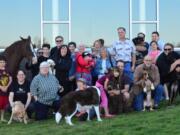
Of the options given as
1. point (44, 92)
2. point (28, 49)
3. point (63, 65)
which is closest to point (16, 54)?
point (28, 49)

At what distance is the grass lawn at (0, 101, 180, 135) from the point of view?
1041 cm

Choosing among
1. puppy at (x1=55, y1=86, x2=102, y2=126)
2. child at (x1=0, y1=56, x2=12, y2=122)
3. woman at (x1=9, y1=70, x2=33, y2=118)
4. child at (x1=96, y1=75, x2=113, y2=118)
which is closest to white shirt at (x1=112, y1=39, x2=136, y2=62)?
child at (x1=96, y1=75, x2=113, y2=118)

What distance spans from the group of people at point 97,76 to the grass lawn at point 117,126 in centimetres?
60

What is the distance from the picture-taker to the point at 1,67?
13.7 m

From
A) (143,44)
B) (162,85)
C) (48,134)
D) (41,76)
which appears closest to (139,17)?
(143,44)

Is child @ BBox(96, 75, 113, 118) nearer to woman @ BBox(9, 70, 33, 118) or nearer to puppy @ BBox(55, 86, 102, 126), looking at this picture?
puppy @ BBox(55, 86, 102, 126)

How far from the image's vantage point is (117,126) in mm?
11016

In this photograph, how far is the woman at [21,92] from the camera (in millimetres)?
13195

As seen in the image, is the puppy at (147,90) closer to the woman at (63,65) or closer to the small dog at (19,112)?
the woman at (63,65)

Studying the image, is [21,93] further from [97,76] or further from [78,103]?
[97,76]

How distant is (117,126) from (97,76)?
3.32 m

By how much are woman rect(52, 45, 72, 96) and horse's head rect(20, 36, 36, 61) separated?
59 centimetres

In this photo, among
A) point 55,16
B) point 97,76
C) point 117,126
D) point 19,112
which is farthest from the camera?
point 55,16

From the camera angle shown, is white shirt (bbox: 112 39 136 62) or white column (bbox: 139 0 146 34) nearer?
white shirt (bbox: 112 39 136 62)
